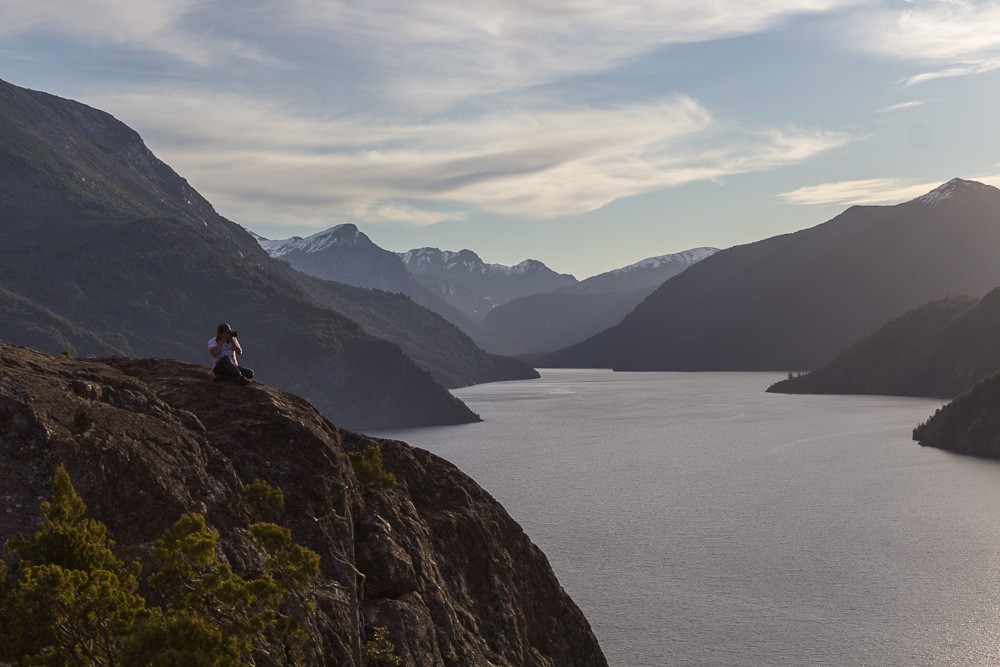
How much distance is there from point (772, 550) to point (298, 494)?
247ft

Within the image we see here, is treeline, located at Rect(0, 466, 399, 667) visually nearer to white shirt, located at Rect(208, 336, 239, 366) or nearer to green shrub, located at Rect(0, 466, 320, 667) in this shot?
green shrub, located at Rect(0, 466, 320, 667)

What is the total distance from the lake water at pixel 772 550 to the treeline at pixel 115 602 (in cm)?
4676

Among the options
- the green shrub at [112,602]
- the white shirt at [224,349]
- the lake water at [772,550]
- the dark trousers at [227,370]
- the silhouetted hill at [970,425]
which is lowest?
the lake water at [772,550]

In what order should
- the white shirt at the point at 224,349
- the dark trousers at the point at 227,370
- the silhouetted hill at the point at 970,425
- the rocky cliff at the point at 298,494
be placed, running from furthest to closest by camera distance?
the silhouetted hill at the point at 970,425
the dark trousers at the point at 227,370
the white shirt at the point at 224,349
the rocky cliff at the point at 298,494

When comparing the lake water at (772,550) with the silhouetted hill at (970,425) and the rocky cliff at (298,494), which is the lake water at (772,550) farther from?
the rocky cliff at (298,494)

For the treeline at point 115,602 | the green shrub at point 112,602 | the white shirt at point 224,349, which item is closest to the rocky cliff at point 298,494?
the white shirt at point 224,349

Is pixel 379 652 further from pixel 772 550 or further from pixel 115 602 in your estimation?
pixel 772 550

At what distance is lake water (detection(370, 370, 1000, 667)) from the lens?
65.8 meters

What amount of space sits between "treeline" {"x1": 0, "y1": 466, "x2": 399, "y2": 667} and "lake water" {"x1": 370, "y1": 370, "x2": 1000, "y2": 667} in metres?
46.8

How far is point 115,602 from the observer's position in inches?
690

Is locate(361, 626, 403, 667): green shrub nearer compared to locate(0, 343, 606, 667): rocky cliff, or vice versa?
locate(0, 343, 606, 667): rocky cliff

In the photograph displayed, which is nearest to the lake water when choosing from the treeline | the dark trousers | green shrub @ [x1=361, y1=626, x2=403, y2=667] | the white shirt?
green shrub @ [x1=361, y1=626, x2=403, y2=667]

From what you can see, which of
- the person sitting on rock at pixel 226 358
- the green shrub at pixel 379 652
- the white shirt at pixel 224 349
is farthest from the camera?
the white shirt at pixel 224 349

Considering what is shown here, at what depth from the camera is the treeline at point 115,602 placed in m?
17.0
